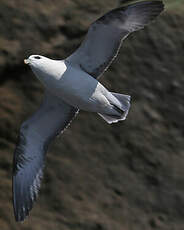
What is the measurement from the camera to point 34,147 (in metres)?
6.81

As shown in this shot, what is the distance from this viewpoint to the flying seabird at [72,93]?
19.6 feet

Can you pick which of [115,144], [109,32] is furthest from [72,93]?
[115,144]

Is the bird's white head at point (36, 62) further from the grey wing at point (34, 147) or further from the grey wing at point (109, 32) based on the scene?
the grey wing at point (34, 147)

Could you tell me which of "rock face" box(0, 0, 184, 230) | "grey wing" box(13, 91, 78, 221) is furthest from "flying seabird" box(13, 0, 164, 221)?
"rock face" box(0, 0, 184, 230)

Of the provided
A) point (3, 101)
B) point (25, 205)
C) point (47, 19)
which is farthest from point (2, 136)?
point (47, 19)

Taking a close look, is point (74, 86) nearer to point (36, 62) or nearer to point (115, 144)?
point (36, 62)

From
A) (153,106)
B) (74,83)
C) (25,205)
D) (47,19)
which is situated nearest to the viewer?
(74,83)

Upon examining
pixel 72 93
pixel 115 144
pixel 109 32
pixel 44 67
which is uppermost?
pixel 109 32

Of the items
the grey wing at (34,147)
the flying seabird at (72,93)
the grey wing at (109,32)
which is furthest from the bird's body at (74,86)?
the grey wing at (34,147)

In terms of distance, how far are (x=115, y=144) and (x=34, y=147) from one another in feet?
2.79

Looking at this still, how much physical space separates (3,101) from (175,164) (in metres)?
1.84

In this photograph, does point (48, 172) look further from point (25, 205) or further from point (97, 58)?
point (97, 58)

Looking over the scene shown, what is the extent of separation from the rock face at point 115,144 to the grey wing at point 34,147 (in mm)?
298

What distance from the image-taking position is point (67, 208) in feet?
22.9
